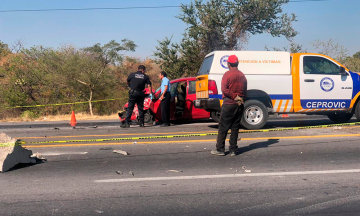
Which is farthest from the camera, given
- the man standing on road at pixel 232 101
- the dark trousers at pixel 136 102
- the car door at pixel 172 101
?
the car door at pixel 172 101

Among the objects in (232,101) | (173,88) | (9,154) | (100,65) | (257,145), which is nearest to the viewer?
(9,154)

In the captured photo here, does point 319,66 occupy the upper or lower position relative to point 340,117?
upper

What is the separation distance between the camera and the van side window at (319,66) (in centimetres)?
1029

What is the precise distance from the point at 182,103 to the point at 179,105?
12cm

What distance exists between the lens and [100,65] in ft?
71.9

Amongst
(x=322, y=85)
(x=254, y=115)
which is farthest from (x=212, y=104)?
(x=322, y=85)

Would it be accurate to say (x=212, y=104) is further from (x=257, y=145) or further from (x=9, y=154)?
(x=9, y=154)

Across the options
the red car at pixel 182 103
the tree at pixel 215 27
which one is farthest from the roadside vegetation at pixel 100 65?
the red car at pixel 182 103

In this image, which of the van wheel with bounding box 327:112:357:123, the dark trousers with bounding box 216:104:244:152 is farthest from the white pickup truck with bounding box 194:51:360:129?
the dark trousers with bounding box 216:104:244:152

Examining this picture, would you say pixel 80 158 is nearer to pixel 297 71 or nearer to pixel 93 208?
pixel 93 208

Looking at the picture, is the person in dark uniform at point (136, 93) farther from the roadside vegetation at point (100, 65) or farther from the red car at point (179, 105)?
the roadside vegetation at point (100, 65)

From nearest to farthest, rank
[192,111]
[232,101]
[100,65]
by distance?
[232,101] < [192,111] < [100,65]

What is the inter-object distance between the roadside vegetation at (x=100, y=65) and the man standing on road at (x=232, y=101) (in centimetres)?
1441

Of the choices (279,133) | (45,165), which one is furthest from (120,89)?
(45,165)
